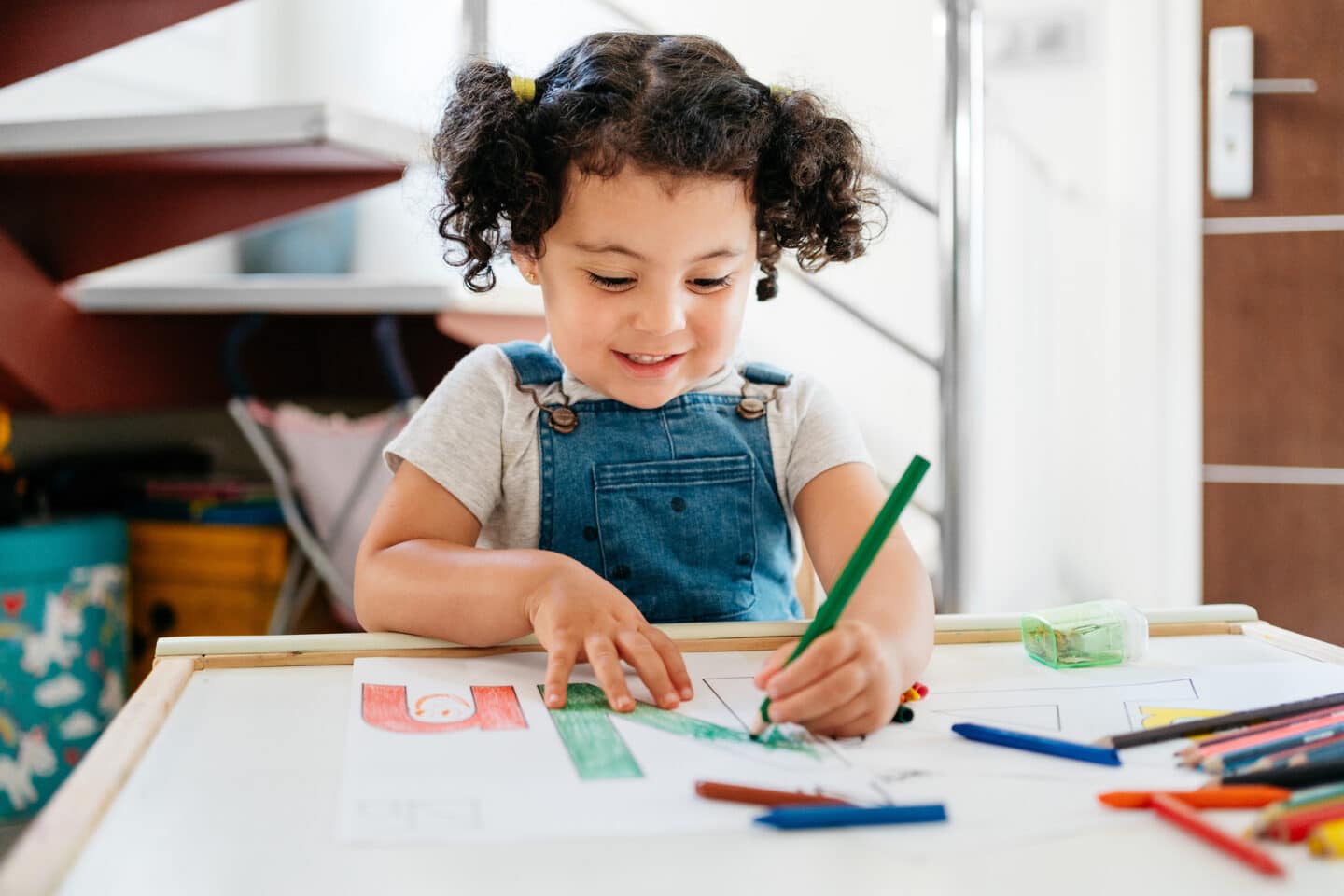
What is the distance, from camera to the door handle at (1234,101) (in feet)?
6.42

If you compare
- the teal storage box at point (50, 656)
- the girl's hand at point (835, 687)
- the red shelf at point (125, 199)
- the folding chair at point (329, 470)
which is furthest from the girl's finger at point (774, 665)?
the teal storage box at point (50, 656)

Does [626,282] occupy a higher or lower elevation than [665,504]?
higher

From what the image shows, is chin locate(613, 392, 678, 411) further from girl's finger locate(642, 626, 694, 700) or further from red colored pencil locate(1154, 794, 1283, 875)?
red colored pencil locate(1154, 794, 1283, 875)

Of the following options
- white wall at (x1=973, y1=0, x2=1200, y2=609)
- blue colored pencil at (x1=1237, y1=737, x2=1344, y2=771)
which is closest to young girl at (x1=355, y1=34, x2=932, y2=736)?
blue colored pencil at (x1=1237, y1=737, x2=1344, y2=771)

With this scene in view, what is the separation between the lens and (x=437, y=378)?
200 centimetres

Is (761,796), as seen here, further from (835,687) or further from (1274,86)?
(1274,86)

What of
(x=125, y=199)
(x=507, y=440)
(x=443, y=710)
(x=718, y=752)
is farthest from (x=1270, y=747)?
(x=125, y=199)

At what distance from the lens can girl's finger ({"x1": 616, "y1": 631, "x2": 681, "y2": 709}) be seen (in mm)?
552

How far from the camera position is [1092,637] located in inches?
25.2

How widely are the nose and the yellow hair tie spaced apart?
185 mm

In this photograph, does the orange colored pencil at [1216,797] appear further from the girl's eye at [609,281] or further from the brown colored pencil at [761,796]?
the girl's eye at [609,281]

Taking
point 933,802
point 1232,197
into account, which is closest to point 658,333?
point 933,802

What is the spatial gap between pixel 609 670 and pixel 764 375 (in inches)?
16.1

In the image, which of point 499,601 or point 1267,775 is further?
point 499,601
